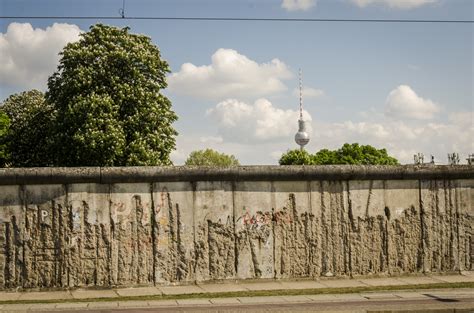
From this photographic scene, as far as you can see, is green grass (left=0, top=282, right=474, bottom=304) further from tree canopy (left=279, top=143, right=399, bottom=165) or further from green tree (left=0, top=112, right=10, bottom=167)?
tree canopy (left=279, top=143, right=399, bottom=165)

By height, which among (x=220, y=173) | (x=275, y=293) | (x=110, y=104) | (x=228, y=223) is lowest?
(x=275, y=293)

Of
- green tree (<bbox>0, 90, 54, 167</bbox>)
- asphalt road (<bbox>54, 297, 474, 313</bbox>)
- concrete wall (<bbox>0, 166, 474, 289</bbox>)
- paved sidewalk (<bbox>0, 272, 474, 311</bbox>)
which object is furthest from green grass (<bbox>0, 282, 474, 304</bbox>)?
green tree (<bbox>0, 90, 54, 167</bbox>)

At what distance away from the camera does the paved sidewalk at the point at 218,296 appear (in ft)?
38.0

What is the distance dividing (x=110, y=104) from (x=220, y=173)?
18.8 metres

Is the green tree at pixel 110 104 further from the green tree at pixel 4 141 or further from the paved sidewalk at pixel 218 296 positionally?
the paved sidewalk at pixel 218 296

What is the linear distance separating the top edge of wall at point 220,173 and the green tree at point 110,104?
17.6m

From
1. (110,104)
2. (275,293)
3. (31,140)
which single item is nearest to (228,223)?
(275,293)

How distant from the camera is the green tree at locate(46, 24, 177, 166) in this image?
3156 cm

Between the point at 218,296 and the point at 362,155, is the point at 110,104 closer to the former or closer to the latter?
the point at 218,296

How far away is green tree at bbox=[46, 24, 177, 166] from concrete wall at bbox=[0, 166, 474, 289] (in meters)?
17.6

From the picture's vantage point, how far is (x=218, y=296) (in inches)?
493

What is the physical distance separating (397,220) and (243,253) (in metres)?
3.93

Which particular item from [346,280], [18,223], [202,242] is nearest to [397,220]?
[346,280]

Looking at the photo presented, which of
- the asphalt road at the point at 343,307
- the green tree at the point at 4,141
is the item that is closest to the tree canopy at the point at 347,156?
the green tree at the point at 4,141
